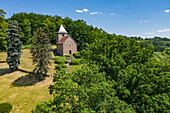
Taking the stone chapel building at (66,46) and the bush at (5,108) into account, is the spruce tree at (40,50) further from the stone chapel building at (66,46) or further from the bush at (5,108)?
the stone chapel building at (66,46)

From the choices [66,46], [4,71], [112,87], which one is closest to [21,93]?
[4,71]

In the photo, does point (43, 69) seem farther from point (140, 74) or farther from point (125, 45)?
point (140, 74)

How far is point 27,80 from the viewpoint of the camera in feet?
85.2

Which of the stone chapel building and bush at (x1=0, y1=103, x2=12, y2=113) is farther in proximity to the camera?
the stone chapel building

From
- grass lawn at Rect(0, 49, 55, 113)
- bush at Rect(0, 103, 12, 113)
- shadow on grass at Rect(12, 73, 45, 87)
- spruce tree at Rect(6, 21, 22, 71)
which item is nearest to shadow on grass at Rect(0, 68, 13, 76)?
grass lawn at Rect(0, 49, 55, 113)

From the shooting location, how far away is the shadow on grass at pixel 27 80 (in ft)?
81.3

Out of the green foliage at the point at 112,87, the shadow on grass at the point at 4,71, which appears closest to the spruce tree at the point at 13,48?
the shadow on grass at the point at 4,71

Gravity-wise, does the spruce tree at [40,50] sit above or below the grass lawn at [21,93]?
above

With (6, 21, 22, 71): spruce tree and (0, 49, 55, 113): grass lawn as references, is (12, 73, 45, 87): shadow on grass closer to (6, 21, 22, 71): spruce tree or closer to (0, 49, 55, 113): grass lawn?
(0, 49, 55, 113): grass lawn

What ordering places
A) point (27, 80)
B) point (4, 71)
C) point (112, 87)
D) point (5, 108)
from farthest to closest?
point (4, 71) < point (27, 80) < point (5, 108) < point (112, 87)

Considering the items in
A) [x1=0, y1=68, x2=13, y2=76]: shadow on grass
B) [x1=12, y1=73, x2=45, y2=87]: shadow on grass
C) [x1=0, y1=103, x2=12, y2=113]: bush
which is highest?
[x1=0, y1=68, x2=13, y2=76]: shadow on grass

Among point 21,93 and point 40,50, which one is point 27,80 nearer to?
point 21,93

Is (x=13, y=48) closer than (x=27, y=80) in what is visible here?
No

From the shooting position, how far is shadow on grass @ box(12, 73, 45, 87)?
2478cm
